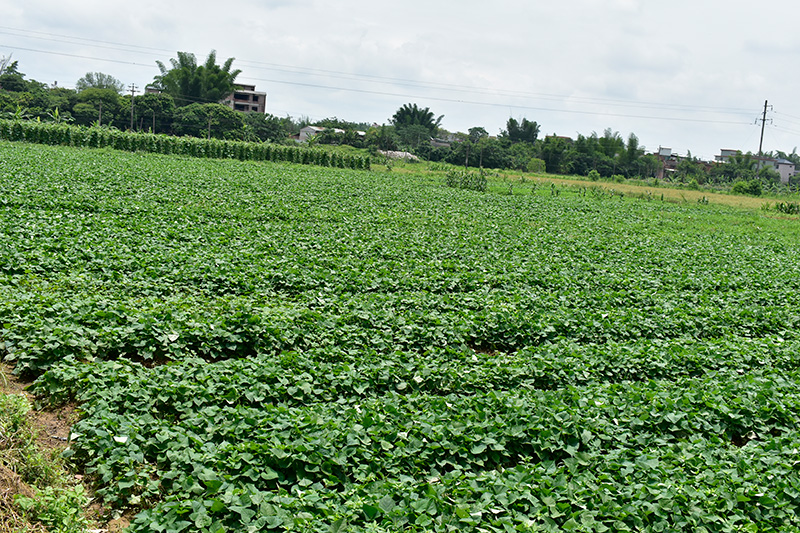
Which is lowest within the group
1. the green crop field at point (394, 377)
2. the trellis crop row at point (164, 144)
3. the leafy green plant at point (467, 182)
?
the green crop field at point (394, 377)

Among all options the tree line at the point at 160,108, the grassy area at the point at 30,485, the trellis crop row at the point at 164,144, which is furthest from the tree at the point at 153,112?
the grassy area at the point at 30,485

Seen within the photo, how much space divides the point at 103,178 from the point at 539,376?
18.4 metres

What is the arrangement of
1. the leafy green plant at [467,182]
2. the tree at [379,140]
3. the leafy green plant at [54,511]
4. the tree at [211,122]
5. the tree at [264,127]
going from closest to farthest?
1. the leafy green plant at [54,511]
2. the leafy green plant at [467,182]
3. the tree at [211,122]
4. the tree at [379,140]
5. the tree at [264,127]

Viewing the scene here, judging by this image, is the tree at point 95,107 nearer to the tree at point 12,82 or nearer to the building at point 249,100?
the tree at point 12,82

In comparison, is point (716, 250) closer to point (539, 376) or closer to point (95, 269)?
point (539, 376)

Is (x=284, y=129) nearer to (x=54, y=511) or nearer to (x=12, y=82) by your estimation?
(x=12, y=82)

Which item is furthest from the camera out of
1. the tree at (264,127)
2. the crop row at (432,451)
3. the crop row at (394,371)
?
the tree at (264,127)

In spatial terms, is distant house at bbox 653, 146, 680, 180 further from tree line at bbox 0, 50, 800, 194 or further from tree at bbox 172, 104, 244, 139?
tree at bbox 172, 104, 244, 139

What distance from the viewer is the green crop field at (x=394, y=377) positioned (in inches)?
192

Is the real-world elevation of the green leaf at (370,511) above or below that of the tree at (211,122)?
below

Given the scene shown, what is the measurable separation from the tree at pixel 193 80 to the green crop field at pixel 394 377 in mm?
71446

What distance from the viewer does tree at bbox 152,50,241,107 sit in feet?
266

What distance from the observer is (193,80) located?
8131 centimetres

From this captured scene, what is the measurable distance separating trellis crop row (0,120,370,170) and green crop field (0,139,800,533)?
27.3 m
